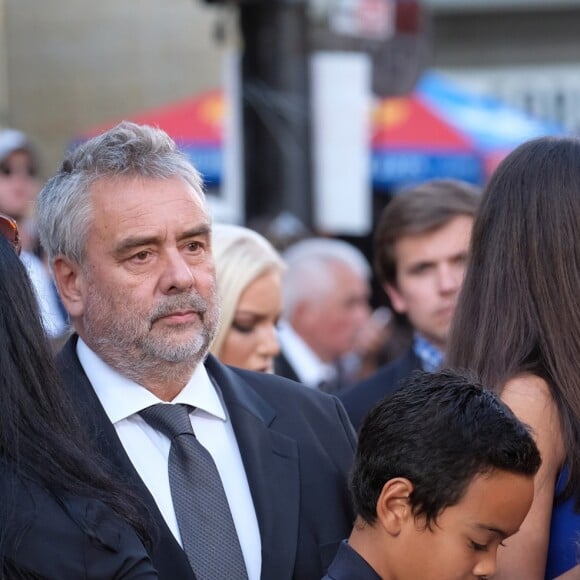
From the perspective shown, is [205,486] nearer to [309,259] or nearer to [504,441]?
[504,441]

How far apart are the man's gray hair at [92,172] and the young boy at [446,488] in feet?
2.96

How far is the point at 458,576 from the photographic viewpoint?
8.59 feet

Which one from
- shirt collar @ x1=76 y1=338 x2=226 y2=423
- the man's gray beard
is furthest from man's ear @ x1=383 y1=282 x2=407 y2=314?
the man's gray beard

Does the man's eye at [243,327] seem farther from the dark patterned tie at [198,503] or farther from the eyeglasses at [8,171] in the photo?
the eyeglasses at [8,171]

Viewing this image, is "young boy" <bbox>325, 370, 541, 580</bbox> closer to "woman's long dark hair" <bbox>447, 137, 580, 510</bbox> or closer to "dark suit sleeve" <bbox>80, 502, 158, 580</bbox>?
"woman's long dark hair" <bbox>447, 137, 580, 510</bbox>

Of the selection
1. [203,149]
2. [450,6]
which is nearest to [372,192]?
[203,149]

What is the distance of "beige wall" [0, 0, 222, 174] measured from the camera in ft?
49.1

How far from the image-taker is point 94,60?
594 inches

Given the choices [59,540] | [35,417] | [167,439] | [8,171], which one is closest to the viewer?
[59,540]

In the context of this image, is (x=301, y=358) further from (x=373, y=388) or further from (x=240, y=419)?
(x=240, y=419)

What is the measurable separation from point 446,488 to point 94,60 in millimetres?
13124

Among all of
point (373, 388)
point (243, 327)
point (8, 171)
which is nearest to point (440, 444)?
point (243, 327)

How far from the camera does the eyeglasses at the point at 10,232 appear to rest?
2635 mm

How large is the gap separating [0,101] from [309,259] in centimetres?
836
